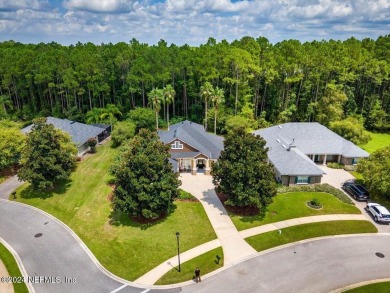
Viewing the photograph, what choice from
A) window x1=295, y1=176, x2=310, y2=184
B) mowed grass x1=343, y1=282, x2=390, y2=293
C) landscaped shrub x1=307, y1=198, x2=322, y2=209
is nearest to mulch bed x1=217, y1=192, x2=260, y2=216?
landscaped shrub x1=307, y1=198, x2=322, y2=209

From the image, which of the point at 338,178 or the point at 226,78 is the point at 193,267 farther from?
the point at 226,78

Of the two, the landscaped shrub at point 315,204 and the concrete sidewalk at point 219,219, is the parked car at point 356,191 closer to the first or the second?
the landscaped shrub at point 315,204

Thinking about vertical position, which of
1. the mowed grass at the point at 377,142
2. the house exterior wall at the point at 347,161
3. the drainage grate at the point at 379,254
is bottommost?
the drainage grate at the point at 379,254

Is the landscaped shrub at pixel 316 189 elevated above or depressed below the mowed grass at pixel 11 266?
above

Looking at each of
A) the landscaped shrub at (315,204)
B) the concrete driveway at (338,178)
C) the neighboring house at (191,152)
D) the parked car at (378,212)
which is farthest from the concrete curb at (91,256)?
the concrete driveway at (338,178)

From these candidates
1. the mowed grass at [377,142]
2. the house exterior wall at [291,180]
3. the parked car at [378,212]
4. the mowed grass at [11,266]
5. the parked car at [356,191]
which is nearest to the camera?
the mowed grass at [11,266]

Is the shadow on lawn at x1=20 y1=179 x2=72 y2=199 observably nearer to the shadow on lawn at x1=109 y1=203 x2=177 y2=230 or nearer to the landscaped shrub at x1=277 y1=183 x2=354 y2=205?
the shadow on lawn at x1=109 y1=203 x2=177 y2=230

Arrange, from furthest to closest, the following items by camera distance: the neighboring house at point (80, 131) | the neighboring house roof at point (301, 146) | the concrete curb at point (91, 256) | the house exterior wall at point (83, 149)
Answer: the neighboring house at point (80, 131), the house exterior wall at point (83, 149), the neighboring house roof at point (301, 146), the concrete curb at point (91, 256)

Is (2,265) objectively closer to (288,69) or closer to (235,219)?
(235,219)

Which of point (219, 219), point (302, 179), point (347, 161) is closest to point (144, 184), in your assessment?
point (219, 219)
